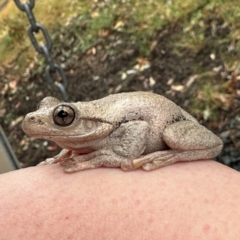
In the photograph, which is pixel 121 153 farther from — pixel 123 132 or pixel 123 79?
pixel 123 79

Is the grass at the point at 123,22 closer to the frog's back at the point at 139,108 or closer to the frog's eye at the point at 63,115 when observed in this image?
the frog's back at the point at 139,108

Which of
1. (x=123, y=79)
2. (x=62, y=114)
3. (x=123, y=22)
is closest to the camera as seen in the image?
(x=62, y=114)

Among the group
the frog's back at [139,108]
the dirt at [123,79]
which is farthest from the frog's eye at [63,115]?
the dirt at [123,79]

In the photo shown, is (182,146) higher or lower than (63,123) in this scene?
lower

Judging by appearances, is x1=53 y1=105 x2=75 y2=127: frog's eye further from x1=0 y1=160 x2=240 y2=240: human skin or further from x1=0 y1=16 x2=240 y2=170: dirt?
x1=0 y1=16 x2=240 y2=170: dirt

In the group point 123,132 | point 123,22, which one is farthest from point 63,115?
point 123,22

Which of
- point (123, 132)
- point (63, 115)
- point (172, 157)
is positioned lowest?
point (172, 157)

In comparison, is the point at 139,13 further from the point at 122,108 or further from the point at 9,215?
the point at 9,215
